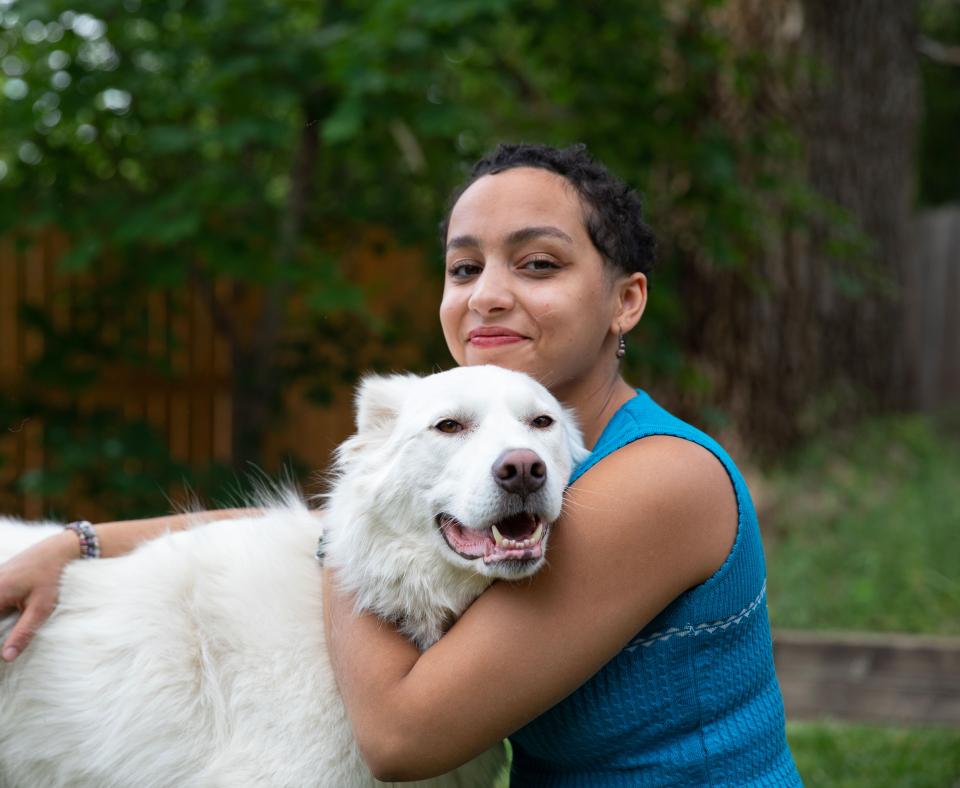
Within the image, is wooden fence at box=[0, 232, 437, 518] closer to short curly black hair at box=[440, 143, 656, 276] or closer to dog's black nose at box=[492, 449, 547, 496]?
short curly black hair at box=[440, 143, 656, 276]

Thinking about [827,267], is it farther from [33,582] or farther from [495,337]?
[33,582]

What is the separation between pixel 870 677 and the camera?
4.51m

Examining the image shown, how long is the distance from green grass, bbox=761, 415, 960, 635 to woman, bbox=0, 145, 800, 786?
3892 millimetres

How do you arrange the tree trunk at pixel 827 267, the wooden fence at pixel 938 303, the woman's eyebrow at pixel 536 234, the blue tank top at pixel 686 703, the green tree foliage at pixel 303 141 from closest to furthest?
the blue tank top at pixel 686 703 < the woman's eyebrow at pixel 536 234 < the green tree foliage at pixel 303 141 < the tree trunk at pixel 827 267 < the wooden fence at pixel 938 303

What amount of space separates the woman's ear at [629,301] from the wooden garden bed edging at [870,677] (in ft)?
8.66

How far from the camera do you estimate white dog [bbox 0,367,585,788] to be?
2.13m

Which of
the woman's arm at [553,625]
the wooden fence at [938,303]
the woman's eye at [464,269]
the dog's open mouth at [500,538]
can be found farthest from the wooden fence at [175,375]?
the woman's arm at [553,625]

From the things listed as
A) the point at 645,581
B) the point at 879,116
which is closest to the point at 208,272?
the point at 645,581

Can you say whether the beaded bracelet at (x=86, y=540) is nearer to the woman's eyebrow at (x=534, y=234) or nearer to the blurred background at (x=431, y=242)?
the blurred background at (x=431, y=242)

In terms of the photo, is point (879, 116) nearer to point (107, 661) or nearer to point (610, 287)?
point (610, 287)

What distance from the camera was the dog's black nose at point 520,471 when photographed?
76.7 inches

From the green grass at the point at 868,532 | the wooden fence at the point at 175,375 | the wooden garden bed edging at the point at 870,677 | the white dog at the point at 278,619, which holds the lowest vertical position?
the green grass at the point at 868,532

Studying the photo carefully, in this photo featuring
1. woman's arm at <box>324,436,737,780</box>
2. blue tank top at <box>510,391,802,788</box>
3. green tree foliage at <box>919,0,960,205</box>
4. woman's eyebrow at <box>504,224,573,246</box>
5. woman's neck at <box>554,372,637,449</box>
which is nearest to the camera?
woman's arm at <box>324,436,737,780</box>

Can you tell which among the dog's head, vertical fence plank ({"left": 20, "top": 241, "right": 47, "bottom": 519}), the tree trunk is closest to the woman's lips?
the dog's head
